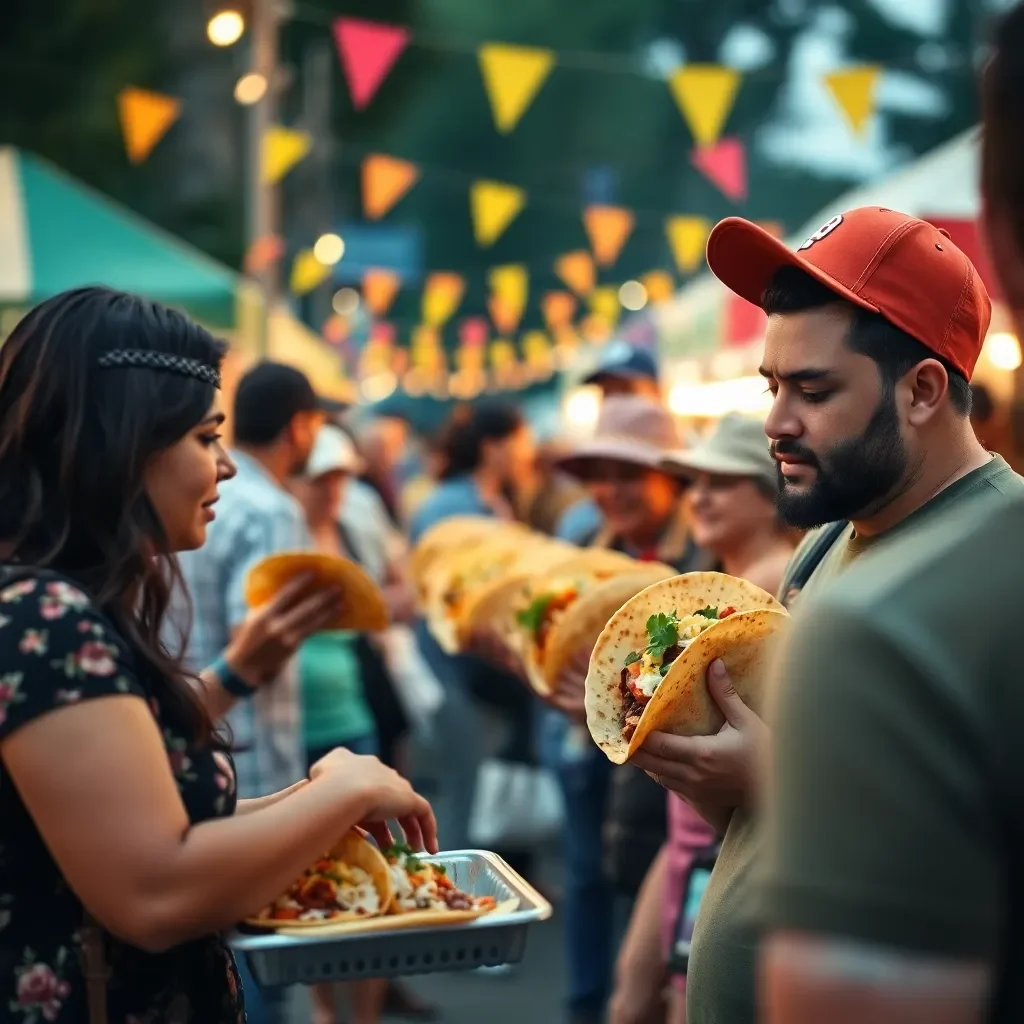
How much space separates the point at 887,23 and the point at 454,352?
20.5 meters

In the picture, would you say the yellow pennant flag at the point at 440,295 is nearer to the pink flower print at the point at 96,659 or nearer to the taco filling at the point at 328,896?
the taco filling at the point at 328,896

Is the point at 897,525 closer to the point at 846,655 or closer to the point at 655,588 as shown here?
the point at 655,588

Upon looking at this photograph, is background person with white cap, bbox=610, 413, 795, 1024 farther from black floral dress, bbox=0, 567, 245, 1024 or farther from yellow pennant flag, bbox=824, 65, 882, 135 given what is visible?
yellow pennant flag, bbox=824, 65, 882, 135

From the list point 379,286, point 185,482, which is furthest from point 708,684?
point 379,286

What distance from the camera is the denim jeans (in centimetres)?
599

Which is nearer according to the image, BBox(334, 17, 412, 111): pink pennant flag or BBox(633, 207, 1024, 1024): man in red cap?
BBox(633, 207, 1024, 1024): man in red cap

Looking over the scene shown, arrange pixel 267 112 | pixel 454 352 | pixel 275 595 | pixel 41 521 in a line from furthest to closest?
pixel 454 352 → pixel 267 112 → pixel 275 595 → pixel 41 521

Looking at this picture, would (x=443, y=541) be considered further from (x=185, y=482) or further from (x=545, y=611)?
(x=185, y=482)

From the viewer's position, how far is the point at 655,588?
115 inches

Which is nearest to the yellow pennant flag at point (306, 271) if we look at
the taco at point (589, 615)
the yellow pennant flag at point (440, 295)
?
the yellow pennant flag at point (440, 295)

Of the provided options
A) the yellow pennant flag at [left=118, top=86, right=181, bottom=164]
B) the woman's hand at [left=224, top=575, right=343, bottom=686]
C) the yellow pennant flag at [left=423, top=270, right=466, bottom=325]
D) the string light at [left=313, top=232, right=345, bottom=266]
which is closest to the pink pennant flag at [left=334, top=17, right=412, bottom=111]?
the yellow pennant flag at [left=118, top=86, right=181, bottom=164]

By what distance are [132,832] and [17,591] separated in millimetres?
390

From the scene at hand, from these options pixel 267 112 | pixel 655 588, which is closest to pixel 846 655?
pixel 655 588

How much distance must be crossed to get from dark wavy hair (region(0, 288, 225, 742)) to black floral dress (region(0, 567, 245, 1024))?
0.11 meters
